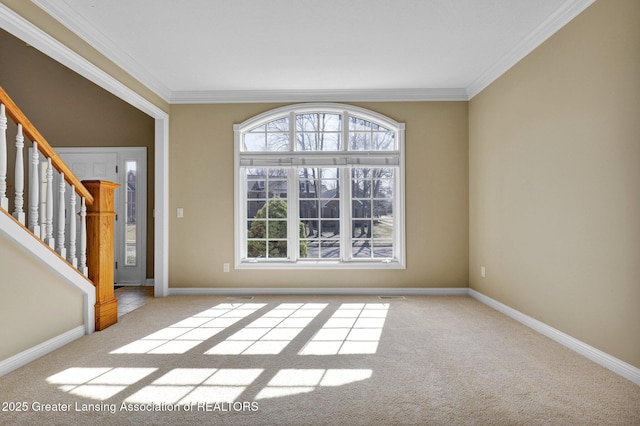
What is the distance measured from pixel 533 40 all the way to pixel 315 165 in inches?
112

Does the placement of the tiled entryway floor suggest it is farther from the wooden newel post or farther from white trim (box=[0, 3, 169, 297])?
the wooden newel post

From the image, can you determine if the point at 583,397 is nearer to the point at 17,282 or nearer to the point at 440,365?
the point at 440,365

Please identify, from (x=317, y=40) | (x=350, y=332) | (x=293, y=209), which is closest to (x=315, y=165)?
(x=293, y=209)

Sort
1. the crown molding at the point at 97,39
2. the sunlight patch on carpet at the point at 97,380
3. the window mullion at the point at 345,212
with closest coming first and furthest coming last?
the sunlight patch on carpet at the point at 97,380, the crown molding at the point at 97,39, the window mullion at the point at 345,212

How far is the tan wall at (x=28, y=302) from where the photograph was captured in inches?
100

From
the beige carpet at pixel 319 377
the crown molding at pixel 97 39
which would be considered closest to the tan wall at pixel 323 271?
the crown molding at pixel 97 39

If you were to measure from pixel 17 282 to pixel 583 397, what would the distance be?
12.6ft

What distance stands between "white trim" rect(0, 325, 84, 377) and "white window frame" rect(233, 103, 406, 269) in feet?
7.08

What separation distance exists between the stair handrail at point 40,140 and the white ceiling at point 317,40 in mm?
849

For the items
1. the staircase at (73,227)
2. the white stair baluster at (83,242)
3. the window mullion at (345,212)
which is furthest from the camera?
the window mullion at (345,212)

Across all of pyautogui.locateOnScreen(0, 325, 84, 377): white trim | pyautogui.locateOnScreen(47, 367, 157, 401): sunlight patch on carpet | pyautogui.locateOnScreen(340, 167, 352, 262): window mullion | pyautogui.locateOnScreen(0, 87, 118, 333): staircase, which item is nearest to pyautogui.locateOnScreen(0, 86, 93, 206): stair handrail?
pyautogui.locateOnScreen(0, 87, 118, 333): staircase

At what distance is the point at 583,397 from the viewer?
Answer: 2.19 metres

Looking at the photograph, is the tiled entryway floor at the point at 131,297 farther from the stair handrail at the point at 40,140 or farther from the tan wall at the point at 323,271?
the stair handrail at the point at 40,140

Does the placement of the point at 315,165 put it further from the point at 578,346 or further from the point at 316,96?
the point at 578,346
